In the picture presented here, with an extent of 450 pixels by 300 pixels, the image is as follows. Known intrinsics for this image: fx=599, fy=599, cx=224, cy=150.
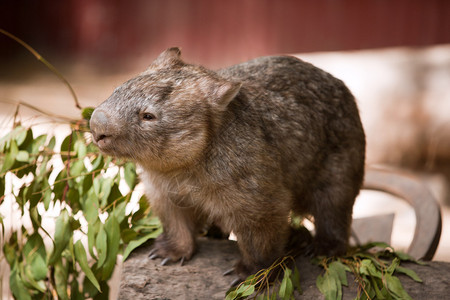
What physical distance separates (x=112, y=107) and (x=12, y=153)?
1.26m

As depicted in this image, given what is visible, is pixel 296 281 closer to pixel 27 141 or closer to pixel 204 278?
pixel 204 278

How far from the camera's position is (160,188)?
3775 millimetres

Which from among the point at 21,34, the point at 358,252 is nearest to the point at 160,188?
the point at 358,252

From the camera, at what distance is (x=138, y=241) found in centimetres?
417

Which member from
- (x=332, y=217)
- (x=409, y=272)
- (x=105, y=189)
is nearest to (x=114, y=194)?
(x=105, y=189)

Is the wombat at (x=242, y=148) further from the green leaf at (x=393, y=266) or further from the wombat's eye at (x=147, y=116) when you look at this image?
the green leaf at (x=393, y=266)

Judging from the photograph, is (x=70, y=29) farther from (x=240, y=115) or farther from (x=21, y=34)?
(x=240, y=115)

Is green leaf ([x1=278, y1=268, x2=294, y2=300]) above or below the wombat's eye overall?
below

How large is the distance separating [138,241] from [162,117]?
122 centimetres

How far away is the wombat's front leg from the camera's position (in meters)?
3.99

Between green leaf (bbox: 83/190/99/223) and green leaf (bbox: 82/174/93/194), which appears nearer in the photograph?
green leaf (bbox: 83/190/99/223)

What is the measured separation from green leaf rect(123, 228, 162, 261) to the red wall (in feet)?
19.3

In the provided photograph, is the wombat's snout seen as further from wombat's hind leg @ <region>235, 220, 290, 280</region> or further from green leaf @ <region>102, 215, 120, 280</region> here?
wombat's hind leg @ <region>235, 220, 290, 280</region>

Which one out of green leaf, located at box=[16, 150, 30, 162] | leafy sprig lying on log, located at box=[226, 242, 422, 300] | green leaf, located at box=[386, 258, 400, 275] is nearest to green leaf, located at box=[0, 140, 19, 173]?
green leaf, located at box=[16, 150, 30, 162]
